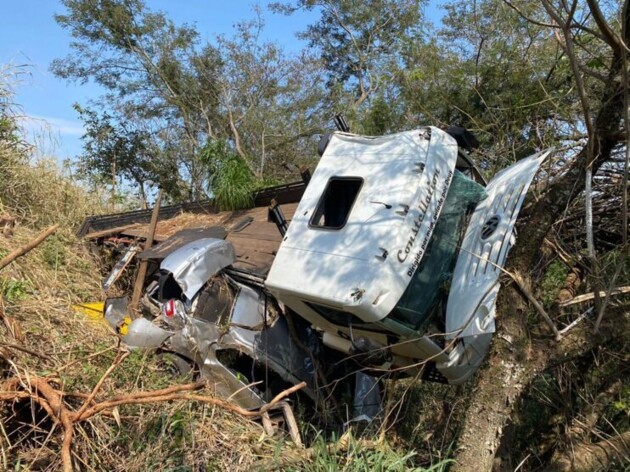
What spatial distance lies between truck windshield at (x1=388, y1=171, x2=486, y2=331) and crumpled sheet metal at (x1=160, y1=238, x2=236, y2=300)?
2244 mm

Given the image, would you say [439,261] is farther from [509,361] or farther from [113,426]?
[113,426]

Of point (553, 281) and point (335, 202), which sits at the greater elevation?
point (335, 202)

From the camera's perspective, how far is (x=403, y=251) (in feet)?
13.8

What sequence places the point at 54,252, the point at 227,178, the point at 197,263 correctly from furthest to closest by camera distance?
the point at 227,178 → the point at 54,252 → the point at 197,263

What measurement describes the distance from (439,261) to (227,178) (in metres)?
4.95

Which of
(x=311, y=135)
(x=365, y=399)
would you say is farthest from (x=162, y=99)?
(x=365, y=399)

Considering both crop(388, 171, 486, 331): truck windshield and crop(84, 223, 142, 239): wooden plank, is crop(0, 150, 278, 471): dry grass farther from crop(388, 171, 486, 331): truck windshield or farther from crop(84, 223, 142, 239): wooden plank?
crop(84, 223, 142, 239): wooden plank

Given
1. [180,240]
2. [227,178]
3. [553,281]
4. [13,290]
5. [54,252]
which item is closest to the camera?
A: [553,281]

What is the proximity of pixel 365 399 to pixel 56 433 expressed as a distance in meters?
2.90

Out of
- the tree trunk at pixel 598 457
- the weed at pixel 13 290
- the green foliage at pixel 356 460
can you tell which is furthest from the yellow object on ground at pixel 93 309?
the tree trunk at pixel 598 457

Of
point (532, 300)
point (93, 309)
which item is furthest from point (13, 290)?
point (532, 300)

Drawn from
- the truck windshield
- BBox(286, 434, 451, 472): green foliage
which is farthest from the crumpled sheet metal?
BBox(286, 434, 451, 472): green foliage

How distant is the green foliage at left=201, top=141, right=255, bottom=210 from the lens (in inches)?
340

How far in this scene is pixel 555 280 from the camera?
4.83m
